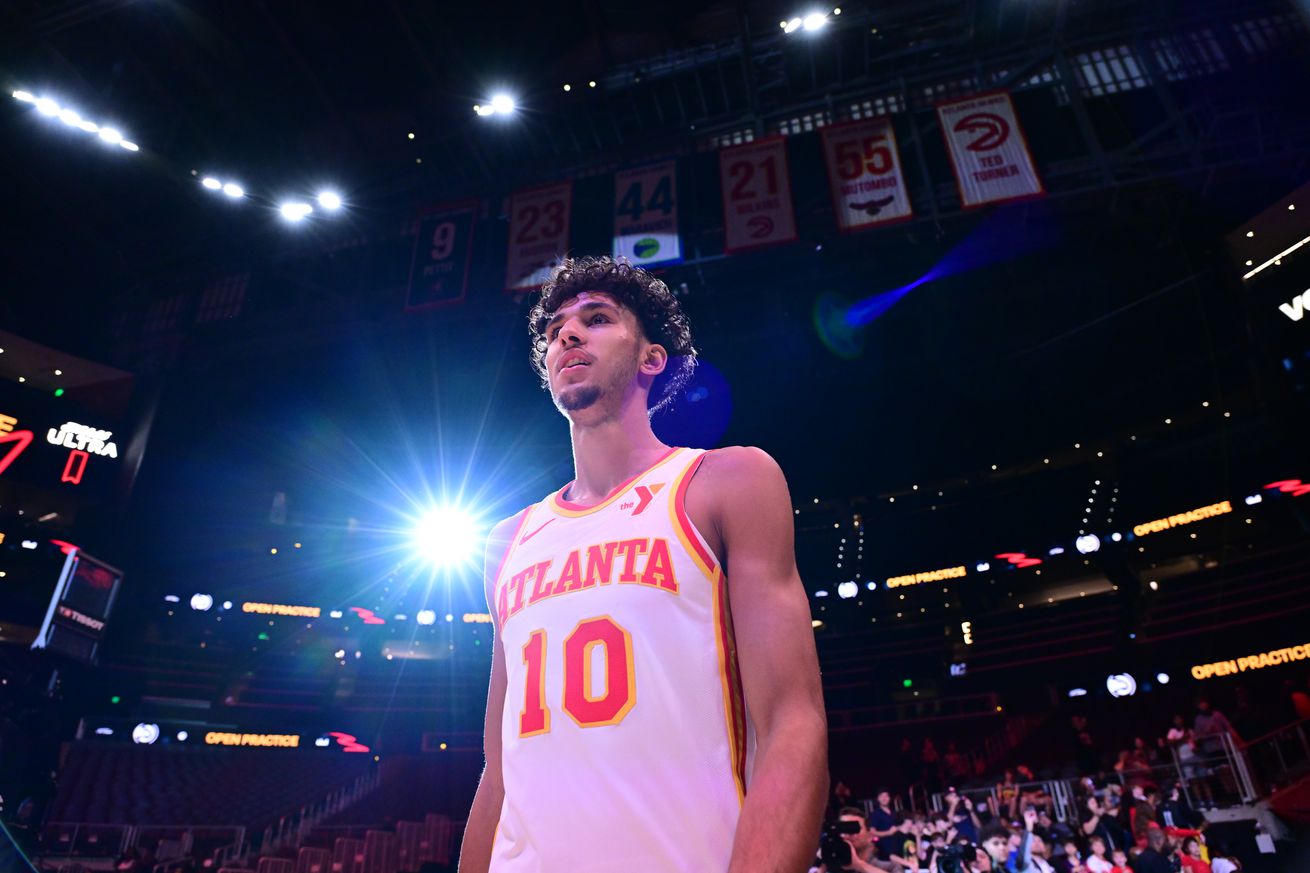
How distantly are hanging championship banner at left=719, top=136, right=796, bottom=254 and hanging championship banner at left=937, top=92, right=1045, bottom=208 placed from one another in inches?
90.4

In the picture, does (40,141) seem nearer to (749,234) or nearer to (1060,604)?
(749,234)

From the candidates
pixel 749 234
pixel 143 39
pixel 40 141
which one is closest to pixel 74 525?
pixel 40 141

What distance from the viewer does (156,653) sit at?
18031 millimetres

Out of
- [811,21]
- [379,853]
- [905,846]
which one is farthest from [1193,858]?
[379,853]

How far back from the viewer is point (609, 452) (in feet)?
6.54

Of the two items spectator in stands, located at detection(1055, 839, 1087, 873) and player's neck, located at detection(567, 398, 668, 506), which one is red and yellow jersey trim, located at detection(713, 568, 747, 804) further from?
spectator in stands, located at detection(1055, 839, 1087, 873)

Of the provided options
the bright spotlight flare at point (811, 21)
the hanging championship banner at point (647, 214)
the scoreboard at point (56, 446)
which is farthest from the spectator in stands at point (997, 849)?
the scoreboard at point (56, 446)

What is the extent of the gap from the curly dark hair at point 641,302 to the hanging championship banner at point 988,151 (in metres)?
9.17

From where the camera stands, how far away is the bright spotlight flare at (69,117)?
33.8ft

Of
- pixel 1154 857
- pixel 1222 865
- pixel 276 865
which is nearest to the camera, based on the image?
pixel 1154 857

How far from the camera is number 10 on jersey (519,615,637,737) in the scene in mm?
1481

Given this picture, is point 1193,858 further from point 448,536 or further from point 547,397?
point 448,536

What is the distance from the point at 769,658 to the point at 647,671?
9.7 inches

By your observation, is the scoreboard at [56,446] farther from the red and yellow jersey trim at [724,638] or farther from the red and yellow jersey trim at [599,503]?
the red and yellow jersey trim at [724,638]
